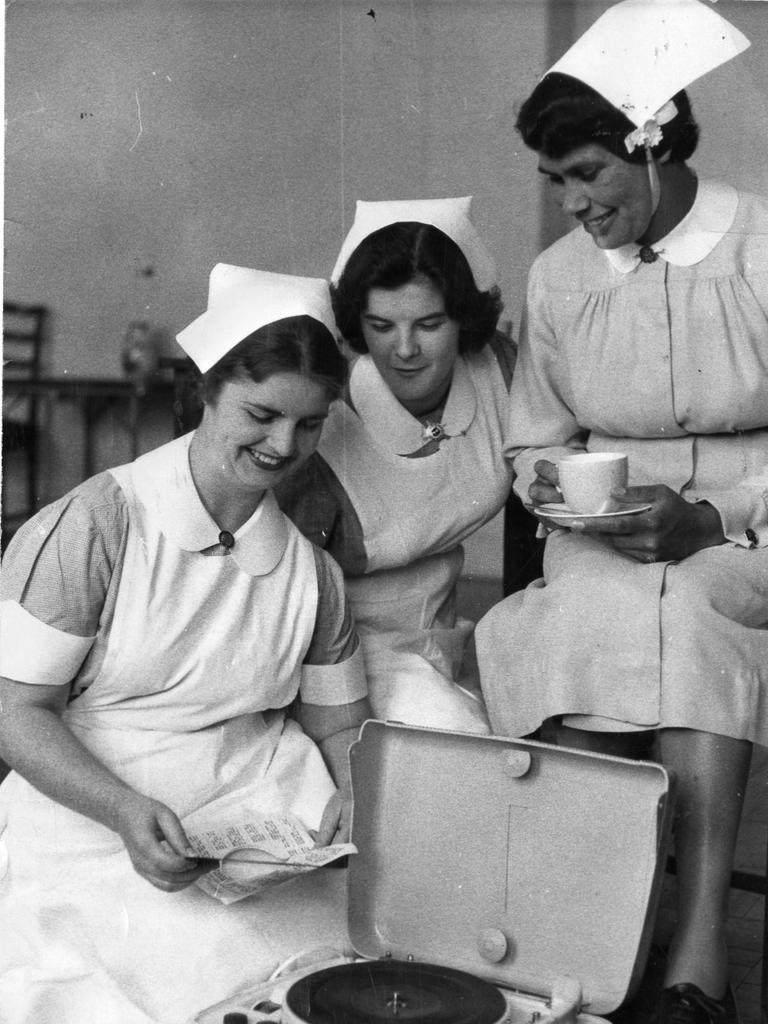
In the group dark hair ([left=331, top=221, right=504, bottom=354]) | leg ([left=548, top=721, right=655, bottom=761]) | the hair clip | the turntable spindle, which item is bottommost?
the turntable spindle

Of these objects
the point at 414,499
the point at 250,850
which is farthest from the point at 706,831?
the point at 414,499

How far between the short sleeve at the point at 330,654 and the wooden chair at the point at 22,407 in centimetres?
53

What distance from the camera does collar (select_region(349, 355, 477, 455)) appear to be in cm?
243

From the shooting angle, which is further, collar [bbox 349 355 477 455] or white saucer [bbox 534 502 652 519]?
collar [bbox 349 355 477 455]

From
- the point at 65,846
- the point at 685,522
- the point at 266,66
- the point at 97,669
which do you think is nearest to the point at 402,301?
the point at 266,66

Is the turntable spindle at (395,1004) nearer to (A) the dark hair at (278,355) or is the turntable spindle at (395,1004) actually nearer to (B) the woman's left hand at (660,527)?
(B) the woman's left hand at (660,527)

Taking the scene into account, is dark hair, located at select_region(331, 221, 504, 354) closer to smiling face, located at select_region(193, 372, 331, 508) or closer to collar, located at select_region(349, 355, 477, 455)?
collar, located at select_region(349, 355, 477, 455)

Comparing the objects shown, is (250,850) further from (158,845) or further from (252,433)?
(252,433)

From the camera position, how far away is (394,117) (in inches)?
90.7

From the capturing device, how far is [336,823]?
2141 mm

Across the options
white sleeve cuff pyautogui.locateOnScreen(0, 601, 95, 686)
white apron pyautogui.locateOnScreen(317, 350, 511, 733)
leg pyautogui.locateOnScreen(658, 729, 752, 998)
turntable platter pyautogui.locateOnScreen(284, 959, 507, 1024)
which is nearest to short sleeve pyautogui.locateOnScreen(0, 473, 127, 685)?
white sleeve cuff pyautogui.locateOnScreen(0, 601, 95, 686)

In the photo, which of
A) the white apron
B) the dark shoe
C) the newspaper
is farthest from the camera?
the white apron

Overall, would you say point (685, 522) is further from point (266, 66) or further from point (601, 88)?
point (266, 66)

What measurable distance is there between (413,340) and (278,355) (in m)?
0.36
